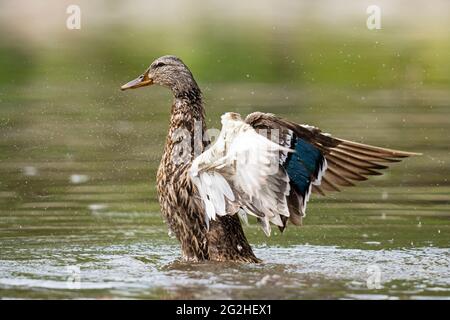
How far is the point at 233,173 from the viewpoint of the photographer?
862 centimetres

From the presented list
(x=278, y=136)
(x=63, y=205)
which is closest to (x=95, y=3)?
(x=63, y=205)

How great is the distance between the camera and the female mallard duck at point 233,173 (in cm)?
864

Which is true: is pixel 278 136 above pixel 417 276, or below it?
above

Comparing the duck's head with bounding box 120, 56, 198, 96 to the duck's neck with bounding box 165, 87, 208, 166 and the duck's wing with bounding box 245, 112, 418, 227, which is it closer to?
the duck's neck with bounding box 165, 87, 208, 166

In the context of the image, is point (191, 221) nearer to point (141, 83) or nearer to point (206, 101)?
point (141, 83)

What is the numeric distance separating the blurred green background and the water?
0.10 ft

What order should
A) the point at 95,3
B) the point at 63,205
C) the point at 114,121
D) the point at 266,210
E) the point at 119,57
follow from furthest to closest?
the point at 95,3 < the point at 119,57 < the point at 114,121 < the point at 63,205 < the point at 266,210

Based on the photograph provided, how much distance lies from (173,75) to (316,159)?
4.61 feet

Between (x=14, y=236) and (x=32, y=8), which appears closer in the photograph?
(x=14, y=236)

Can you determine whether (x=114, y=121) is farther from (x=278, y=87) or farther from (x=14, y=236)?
(x=14, y=236)

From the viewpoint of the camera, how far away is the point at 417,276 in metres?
8.80

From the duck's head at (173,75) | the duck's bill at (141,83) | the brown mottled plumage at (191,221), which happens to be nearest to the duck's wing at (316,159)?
the brown mottled plumage at (191,221)

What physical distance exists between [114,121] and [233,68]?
3976mm

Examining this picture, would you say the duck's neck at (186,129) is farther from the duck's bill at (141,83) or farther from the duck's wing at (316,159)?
the duck's wing at (316,159)
